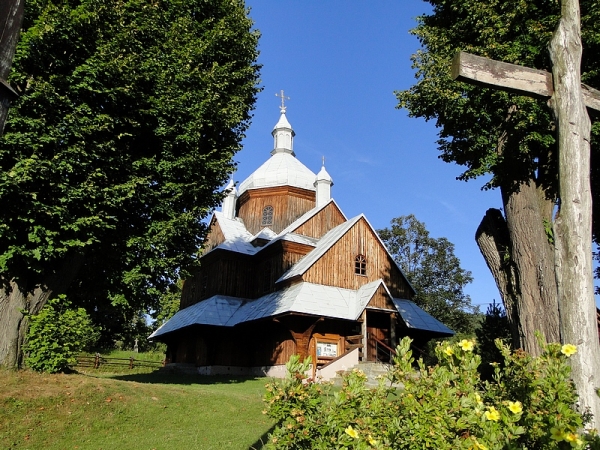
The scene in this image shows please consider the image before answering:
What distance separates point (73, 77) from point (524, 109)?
1031 centimetres

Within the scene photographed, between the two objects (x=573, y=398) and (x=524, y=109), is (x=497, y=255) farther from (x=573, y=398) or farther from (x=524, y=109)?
(x=573, y=398)

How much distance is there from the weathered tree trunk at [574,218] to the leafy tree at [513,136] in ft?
19.5

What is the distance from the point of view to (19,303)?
10.7 metres

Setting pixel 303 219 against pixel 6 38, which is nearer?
pixel 6 38

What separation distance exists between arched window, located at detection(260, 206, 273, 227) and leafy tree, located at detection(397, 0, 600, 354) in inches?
658

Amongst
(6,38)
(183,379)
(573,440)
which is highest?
(6,38)

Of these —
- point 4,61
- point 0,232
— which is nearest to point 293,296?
point 0,232

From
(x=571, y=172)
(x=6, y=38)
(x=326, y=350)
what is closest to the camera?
(x=6, y=38)

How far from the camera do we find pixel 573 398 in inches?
131

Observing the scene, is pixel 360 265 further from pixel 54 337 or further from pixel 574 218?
pixel 574 218

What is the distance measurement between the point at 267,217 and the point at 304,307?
1105cm

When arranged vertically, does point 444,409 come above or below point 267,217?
below

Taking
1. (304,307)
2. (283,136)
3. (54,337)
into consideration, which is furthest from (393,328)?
(283,136)

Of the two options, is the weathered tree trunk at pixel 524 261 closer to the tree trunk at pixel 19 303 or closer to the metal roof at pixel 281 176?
the tree trunk at pixel 19 303
